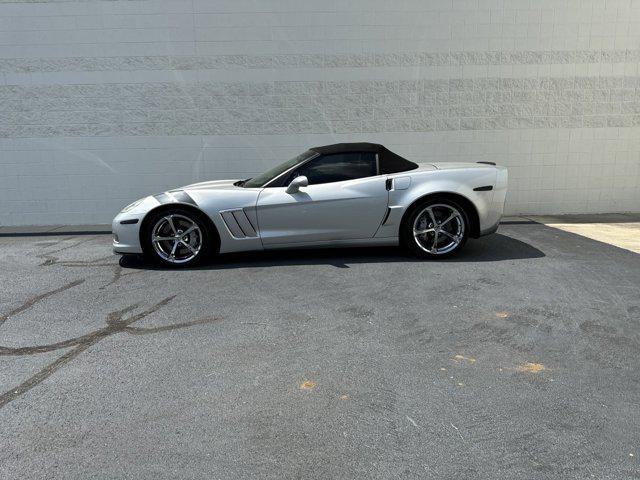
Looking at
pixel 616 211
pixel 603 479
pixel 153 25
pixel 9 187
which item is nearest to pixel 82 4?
Answer: pixel 153 25

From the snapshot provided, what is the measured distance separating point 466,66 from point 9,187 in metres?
8.48

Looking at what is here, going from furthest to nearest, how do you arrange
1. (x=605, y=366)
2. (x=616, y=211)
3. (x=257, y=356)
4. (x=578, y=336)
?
(x=616, y=211) → (x=578, y=336) → (x=257, y=356) → (x=605, y=366)

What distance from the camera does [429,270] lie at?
4996 millimetres

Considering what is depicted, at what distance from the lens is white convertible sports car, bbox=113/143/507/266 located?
5.20 m

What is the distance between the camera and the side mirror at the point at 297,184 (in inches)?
200

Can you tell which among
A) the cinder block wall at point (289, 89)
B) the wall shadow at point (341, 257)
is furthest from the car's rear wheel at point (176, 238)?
the cinder block wall at point (289, 89)

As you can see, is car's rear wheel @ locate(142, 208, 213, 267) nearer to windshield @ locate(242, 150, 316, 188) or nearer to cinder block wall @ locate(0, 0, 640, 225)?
windshield @ locate(242, 150, 316, 188)

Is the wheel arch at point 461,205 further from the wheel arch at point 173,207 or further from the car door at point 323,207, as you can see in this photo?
the wheel arch at point 173,207

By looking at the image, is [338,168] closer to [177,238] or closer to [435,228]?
[435,228]

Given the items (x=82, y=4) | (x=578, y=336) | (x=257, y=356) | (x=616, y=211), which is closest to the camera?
(x=257, y=356)

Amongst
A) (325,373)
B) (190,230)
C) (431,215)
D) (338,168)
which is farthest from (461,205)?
(325,373)

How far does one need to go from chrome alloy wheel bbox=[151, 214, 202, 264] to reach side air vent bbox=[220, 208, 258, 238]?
1.14ft

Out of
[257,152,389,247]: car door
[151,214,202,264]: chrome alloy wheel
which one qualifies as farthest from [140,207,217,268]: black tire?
[257,152,389,247]: car door

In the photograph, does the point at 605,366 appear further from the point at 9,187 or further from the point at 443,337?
the point at 9,187
